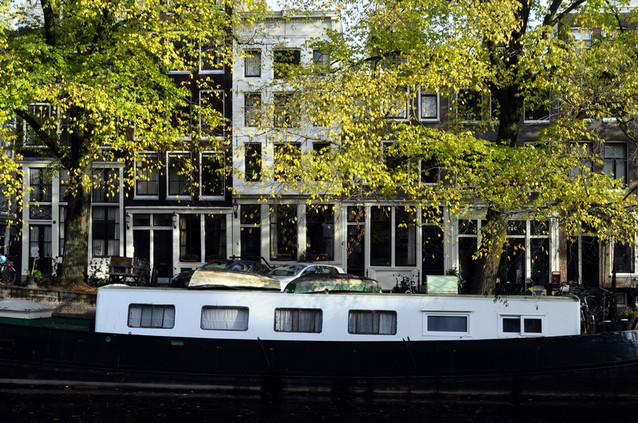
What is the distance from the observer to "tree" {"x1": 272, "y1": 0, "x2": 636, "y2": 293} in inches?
712

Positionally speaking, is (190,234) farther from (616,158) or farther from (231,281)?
(231,281)

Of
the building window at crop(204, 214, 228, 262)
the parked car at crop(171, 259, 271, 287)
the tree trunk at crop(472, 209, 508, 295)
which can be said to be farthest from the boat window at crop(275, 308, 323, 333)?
the building window at crop(204, 214, 228, 262)

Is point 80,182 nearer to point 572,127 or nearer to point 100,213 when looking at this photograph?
point 100,213

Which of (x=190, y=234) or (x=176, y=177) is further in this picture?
(x=190, y=234)

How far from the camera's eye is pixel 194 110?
25.9 meters

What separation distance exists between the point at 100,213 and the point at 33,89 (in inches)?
601

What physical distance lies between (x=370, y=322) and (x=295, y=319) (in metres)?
1.62

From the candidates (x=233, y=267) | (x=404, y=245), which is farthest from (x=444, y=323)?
(x=404, y=245)

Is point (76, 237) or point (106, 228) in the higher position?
point (106, 228)

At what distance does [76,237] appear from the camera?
26.5 m

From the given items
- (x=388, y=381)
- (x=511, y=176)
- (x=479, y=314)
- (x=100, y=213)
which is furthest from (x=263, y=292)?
(x=100, y=213)


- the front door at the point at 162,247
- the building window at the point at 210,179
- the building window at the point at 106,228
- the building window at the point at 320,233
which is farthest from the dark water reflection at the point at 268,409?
the building window at the point at 106,228

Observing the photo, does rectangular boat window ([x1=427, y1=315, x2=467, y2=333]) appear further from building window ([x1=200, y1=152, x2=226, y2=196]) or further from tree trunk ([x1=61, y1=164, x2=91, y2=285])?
building window ([x1=200, y1=152, x2=226, y2=196])

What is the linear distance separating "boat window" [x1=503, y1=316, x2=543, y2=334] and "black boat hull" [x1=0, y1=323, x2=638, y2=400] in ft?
1.70
